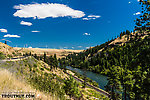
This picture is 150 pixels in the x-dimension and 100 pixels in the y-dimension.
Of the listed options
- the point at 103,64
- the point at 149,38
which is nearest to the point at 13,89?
the point at 149,38

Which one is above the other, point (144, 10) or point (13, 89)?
point (144, 10)

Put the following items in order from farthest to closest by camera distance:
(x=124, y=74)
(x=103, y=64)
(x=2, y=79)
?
(x=103, y=64)
(x=124, y=74)
(x=2, y=79)

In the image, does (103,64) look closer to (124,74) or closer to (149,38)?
(124,74)

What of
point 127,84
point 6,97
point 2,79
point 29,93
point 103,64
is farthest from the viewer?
point 103,64

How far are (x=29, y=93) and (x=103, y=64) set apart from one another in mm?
167878

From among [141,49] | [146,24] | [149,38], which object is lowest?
[141,49]

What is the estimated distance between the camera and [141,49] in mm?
8531

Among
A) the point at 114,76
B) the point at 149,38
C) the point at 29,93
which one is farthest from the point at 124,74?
the point at 29,93

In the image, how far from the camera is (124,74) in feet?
119

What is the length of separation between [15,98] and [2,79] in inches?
87.5

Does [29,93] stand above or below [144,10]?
below

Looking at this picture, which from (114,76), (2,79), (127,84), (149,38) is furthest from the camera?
(114,76)

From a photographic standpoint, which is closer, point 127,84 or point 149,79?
point 149,79

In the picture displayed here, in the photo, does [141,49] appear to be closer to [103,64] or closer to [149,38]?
[149,38]
